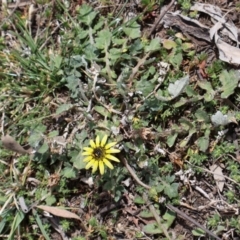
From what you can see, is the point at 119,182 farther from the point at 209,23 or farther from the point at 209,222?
the point at 209,23

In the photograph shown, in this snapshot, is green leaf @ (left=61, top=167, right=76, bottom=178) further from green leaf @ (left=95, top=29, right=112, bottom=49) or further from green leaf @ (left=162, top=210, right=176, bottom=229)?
green leaf @ (left=95, top=29, right=112, bottom=49)

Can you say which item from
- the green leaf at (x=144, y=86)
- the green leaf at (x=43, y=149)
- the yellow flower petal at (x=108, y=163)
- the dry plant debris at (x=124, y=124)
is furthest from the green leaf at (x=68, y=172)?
the green leaf at (x=144, y=86)

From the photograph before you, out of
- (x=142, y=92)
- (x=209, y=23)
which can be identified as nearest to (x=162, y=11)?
(x=209, y=23)

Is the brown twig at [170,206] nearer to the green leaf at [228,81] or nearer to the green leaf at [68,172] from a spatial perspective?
the green leaf at [68,172]

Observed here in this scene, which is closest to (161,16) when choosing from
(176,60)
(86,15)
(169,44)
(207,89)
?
(169,44)

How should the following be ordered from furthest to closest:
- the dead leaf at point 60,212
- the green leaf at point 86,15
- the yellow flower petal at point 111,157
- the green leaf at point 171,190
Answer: the green leaf at point 86,15 → the dead leaf at point 60,212 → the green leaf at point 171,190 → the yellow flower petal at point 111,157

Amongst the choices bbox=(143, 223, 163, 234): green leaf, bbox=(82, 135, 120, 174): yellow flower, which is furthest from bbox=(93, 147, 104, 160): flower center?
bbox=(143, 223, 163, 234): green leaf
